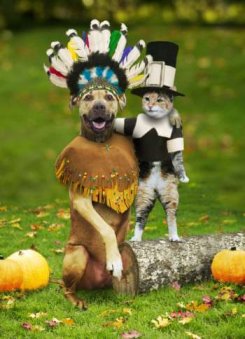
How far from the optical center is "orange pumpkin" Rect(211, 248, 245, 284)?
6512 millimetres

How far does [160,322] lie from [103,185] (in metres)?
1.34

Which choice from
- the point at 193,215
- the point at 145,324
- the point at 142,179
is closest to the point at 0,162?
the point at 193,215

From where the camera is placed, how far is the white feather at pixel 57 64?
6195 mm

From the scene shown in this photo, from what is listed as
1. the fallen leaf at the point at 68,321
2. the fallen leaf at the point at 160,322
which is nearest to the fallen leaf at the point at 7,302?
the fallen leaf at the point at 68,321

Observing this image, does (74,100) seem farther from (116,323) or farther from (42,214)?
(42,214)

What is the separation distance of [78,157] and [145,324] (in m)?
1.60

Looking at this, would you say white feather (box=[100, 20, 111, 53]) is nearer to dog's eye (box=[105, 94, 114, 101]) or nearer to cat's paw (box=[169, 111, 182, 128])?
dog's eye (box=[105, 94, 114, 101])

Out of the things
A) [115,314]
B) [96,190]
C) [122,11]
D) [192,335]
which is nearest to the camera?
[192,335]

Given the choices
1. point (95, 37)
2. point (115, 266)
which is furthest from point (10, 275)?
point (95, 37)

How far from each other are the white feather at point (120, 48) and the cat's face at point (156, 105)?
47 cm

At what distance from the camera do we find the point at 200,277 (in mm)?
6750

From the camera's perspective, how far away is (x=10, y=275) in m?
6.37

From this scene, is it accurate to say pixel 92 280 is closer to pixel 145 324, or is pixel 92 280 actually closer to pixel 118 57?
pixel 145 324

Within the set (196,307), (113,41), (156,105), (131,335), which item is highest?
(113,41)
